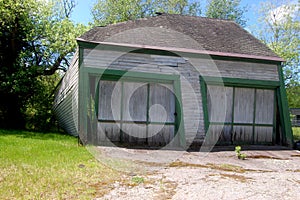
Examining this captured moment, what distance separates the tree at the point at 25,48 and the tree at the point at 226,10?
12.8 metres

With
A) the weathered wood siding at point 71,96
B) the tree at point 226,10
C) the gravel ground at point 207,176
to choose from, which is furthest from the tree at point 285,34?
the weathered wood siding at point 71,96

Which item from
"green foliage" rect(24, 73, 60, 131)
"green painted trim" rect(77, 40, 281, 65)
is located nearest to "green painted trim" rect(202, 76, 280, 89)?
"green painted trim" rect(77, 40, 281, 65)

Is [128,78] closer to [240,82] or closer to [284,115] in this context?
[240,82]

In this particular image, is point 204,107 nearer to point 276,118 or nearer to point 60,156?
point 276,118

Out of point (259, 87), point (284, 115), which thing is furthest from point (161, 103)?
point (284, 115)

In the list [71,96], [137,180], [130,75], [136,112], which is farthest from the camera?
[71,96]

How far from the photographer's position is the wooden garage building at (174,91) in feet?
25.3

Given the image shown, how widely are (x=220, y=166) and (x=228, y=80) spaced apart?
3.63 m

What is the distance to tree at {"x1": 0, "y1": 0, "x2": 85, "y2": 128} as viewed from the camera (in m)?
13.9

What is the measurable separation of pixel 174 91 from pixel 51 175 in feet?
15.8

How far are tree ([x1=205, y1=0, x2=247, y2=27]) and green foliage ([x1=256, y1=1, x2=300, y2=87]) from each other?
11.9 feet

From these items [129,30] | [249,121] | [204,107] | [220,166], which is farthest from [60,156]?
[249,121]

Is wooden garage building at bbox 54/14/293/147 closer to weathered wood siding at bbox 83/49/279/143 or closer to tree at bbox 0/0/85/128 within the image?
weathered wood siding at bbox 83/49/279/143

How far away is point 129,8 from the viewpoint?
22.6 meters
